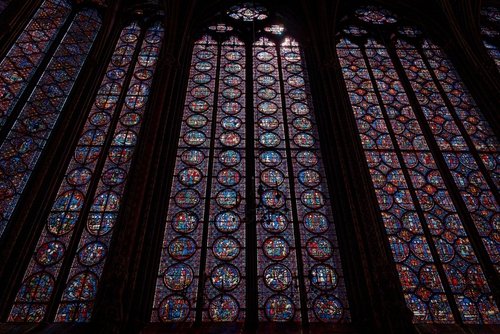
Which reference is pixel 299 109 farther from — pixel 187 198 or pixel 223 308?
pixel 223 308

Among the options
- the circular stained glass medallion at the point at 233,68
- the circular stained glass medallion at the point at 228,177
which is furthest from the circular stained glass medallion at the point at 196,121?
the circular stained glass medallion at the point at 233,68

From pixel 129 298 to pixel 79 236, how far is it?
2.20 meters

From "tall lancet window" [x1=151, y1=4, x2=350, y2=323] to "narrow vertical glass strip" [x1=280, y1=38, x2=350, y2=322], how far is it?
2 cm

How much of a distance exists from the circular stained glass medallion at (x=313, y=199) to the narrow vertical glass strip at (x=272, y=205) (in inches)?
14.3

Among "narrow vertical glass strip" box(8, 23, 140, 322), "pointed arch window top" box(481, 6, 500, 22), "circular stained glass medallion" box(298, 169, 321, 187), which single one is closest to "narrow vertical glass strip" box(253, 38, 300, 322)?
"circular stained glass medallion" box(298, 169, 321, 187)

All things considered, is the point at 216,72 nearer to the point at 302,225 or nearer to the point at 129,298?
the point at 302,225

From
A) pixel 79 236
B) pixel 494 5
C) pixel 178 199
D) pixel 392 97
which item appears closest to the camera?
pixel 79 236

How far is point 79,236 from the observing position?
9.80m

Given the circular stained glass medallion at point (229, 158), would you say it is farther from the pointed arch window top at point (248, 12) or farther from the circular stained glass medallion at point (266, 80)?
the pointed arch window top at point (248, 12)

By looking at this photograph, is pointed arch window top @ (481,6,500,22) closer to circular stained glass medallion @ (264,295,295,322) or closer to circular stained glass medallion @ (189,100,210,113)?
circular stained glass medallion @ (189,100,210,113)

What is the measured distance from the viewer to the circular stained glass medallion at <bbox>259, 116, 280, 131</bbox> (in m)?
12.3

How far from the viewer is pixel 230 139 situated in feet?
39.2

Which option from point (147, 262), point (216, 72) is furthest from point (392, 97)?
point (147, 262)

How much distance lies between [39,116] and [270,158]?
5659 mm
